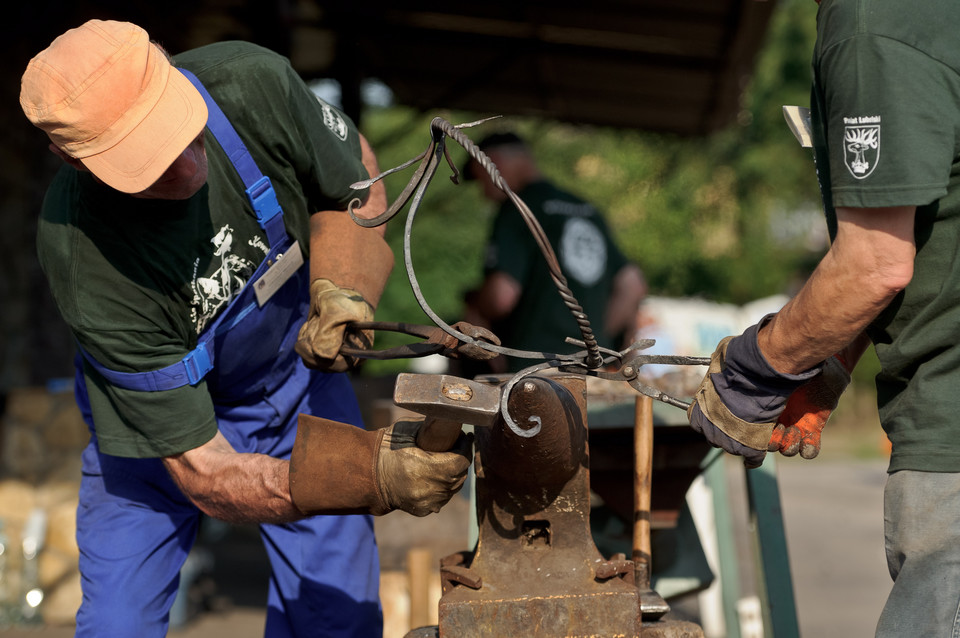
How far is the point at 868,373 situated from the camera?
15.0 m

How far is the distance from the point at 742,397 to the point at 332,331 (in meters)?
0.91

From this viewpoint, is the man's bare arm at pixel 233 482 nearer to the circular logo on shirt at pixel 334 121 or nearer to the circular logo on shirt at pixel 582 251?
the circular logo on shirt at pixel 334 121

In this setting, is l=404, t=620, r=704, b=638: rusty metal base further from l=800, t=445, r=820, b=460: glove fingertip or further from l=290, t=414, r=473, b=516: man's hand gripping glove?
l=800, t=445, r=820, b=460: glove fingertip

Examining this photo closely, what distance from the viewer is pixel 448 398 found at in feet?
5.65

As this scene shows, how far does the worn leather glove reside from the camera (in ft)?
7.14

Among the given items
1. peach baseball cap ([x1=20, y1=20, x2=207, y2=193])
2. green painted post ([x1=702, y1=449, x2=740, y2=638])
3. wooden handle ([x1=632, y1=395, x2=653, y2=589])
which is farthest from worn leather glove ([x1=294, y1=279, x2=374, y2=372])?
green painted post ([x1=702, y1=449, x2=740, y2=638])

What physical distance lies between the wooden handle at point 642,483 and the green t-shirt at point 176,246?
0.97m

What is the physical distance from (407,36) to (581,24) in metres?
1.16

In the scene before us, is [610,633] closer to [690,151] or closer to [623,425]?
[623,425]

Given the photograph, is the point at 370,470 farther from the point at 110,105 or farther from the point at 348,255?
the point at 110,105

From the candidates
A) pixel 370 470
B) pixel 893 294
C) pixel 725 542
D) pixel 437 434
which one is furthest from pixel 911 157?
pixel 725 542

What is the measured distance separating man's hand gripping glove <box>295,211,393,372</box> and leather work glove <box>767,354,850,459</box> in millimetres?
959

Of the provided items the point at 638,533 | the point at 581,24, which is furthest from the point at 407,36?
the point at 638,533

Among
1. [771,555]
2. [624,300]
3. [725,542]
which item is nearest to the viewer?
[771,555]
